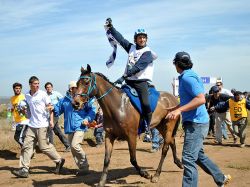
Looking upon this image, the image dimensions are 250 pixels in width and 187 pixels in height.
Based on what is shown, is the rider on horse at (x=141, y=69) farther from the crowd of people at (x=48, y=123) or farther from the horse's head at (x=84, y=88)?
the crowd of people at (x=48, y=123)

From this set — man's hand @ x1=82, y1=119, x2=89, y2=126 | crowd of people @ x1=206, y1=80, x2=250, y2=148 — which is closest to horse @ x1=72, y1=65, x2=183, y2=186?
man's hand @ x1=82, y1=119, x2=89, y2=126

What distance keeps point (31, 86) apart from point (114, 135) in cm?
240

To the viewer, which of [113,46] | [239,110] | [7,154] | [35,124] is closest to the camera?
[35,124]

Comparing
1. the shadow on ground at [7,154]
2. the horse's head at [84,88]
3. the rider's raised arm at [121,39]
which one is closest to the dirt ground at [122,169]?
the shadow on ground at [7,154]

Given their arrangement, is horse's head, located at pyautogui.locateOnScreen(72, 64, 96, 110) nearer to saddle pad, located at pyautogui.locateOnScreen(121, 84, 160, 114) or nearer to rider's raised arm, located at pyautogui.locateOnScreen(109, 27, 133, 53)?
saddle pad, located at pyautogui.locateOnScreen(121, 84, 160, 114)

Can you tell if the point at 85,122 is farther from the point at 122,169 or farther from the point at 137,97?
the point at 122,169

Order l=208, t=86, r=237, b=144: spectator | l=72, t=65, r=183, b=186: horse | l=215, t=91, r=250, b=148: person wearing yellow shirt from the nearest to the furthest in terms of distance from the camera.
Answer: l=72, t=65, r=183, b=186: horse, l=215, t=91, r=250, b=148: person wearing yellow shirt, l=208, t=86, r=237, b=144: spectator

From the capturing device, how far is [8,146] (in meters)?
12.8

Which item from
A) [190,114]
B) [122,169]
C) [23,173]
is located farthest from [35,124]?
[190,114]

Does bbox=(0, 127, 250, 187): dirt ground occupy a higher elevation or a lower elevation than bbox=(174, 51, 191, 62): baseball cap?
lower

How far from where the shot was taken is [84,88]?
24.4 feet

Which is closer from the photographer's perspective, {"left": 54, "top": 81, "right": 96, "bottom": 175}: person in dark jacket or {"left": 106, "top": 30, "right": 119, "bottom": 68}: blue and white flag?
{"left": 54, "top": 81, "right": 96, "bottom": 175}: person in dark jacket

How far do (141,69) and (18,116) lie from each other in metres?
4.60

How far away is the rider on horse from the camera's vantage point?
8.04 m
